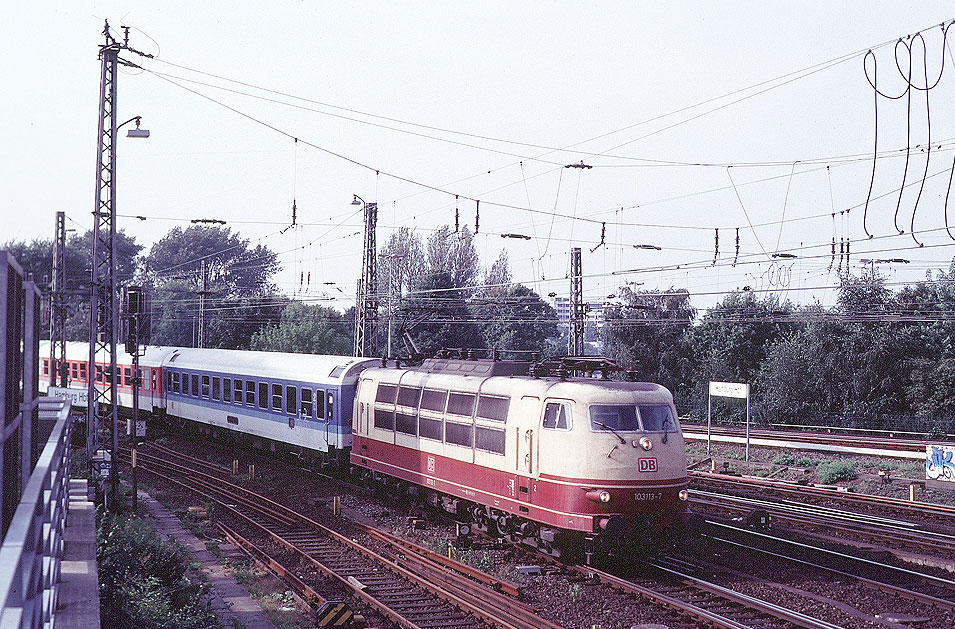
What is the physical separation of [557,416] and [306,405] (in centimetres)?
1162

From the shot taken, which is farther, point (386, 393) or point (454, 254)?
point (454, 254)

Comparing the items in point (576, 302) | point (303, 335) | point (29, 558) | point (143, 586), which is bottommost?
point (143, 586)

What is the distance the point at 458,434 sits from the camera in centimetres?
1689

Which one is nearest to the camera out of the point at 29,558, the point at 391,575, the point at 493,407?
the point at 29,558

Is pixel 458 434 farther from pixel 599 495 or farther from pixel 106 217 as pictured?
pixel 106 217

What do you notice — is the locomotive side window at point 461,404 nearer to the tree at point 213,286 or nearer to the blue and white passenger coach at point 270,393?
the blue and white passenger coach at point 270,393

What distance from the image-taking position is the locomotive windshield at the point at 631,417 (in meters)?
14.1

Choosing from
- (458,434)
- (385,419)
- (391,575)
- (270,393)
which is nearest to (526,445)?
(458,434)

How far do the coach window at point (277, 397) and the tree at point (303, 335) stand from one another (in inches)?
1001

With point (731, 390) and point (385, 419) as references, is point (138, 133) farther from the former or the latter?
point (731, 390)

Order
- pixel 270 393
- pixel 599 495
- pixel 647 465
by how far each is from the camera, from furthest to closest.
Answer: pixel 270 393, pixel 647 465, pixel 599 495

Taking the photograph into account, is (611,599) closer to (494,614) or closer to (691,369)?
(494,614)

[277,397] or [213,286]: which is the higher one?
[213,286]

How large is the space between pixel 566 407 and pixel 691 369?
36965 millimetres
